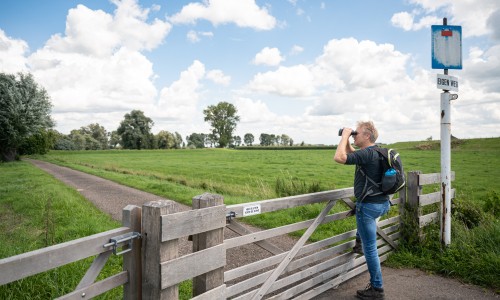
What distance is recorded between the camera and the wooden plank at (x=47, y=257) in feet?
6.81

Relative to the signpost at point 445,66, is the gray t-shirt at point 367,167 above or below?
below

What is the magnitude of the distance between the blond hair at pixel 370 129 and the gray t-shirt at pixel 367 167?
0.62 ft

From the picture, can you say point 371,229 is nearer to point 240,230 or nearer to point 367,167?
point 367,167

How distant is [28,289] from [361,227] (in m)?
4.40

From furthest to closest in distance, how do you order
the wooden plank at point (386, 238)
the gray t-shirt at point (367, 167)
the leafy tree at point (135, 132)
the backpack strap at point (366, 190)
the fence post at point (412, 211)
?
the leafy tree at point (135, 132) < the fence post at point (412, 211) < the wooden plank at point (386, 238) < the backpack strap at point (366, 190) < the gray t-shirt at point (367, 167)

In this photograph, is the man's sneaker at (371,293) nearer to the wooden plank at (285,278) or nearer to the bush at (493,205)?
the wooden plank at (285,278)

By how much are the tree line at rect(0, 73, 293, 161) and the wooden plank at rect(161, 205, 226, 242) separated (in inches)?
1557

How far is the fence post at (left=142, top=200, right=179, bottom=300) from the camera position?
2787 millimetres

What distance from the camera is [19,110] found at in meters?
35.6

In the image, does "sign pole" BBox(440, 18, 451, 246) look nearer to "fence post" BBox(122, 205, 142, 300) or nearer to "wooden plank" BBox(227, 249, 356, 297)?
"wooden plank" BBox(227, 249, 356, 297)

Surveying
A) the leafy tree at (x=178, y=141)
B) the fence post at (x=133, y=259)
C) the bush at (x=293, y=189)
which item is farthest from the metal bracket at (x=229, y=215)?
the leafy tree at (x=178, y=141)

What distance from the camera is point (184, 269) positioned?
298cm

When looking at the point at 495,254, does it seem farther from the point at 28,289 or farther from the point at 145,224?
the point at 28,289

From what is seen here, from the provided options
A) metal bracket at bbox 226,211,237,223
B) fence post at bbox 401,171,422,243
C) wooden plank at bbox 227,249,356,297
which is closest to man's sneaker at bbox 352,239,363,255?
wooden plank at bbox 227,249,356,297
